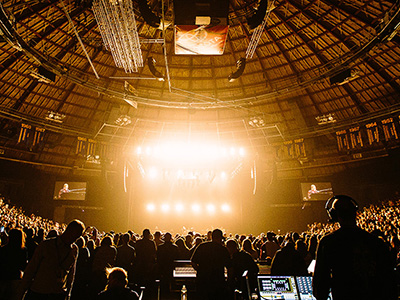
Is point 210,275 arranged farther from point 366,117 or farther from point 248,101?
point 366,117

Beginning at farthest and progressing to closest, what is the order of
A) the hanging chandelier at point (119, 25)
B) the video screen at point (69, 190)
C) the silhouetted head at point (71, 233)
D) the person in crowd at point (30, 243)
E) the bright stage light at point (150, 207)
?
the bright stage light at point (150, 207), the video screen at point (69, 190), the hanging chandelier at point (119, 25), the person in crowd at point (30, 243), the silhouetted head at point (71, 233)

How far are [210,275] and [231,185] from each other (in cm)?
1917

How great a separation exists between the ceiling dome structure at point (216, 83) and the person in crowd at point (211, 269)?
6.91 m

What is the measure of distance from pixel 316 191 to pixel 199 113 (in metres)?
12.2

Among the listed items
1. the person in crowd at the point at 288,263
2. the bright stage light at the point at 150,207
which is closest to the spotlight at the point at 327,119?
the person in crowd at the point at 288,263

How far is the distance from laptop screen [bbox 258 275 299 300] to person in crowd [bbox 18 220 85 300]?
241 cm

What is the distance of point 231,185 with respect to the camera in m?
23.1

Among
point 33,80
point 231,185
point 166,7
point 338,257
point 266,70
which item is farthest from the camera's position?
point 231,185

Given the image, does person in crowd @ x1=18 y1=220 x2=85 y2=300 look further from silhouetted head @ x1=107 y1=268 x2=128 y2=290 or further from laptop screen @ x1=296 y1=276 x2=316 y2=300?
laptop screen @ x1=296 y1=276 x2=316 y2=300

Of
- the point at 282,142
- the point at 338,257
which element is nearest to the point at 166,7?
the point at 338,257

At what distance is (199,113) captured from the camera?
20797 mm

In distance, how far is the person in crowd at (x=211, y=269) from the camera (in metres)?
4.06

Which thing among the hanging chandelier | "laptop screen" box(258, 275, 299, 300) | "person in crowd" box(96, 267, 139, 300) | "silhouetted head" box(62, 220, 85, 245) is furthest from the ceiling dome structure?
"person in crowd" box(96, 267, 139, 300)

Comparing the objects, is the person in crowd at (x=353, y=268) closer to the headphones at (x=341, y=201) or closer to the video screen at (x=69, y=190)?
the headphones at (x=341, y=201)
